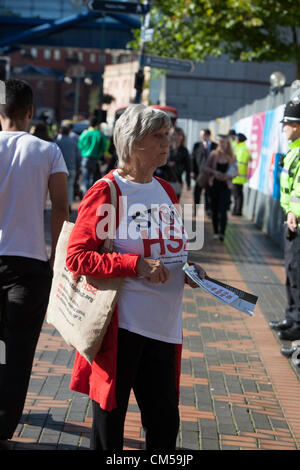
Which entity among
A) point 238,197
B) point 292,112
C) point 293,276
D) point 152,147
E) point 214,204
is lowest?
point 238,197

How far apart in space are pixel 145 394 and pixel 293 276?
371 cm

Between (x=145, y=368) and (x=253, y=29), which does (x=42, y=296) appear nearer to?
(x=145, y=368)

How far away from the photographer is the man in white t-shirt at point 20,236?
12.5ft

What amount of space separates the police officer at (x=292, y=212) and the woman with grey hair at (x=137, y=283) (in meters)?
3.24

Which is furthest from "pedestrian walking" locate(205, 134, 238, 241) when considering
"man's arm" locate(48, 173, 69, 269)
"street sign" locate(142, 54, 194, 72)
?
"man's arm" locate(48, 173, 69, 269)

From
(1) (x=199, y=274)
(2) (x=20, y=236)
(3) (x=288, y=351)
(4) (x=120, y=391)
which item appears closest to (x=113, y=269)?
(1) (x=199, y=274)

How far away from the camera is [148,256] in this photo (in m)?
3.15

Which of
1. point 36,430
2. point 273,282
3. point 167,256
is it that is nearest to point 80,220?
point 167,256

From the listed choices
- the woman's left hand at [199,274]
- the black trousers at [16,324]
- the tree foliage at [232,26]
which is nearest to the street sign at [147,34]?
the tree foliage at [232,26]

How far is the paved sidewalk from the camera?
434 centimetres

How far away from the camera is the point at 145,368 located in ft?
10.6

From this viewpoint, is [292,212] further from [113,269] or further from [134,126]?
[113,269]

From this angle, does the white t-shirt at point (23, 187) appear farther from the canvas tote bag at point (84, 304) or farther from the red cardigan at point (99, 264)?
the red cardigan at point (99, 264)

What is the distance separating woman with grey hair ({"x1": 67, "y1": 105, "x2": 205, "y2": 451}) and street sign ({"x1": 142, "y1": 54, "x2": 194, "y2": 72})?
11387 mm
